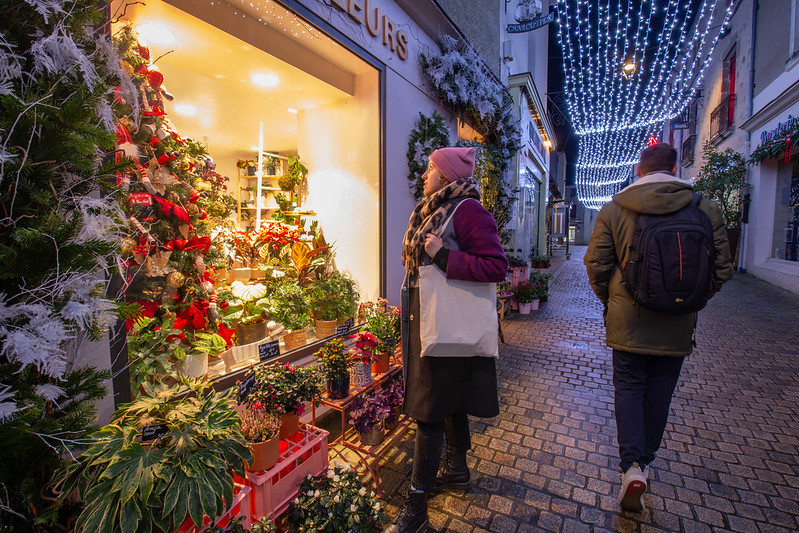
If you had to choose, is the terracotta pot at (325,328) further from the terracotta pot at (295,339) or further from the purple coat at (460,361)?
the purple coat at (460,361)

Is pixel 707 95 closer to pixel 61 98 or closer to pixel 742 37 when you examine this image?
pixel 742 37

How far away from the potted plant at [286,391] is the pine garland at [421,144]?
9.50ft

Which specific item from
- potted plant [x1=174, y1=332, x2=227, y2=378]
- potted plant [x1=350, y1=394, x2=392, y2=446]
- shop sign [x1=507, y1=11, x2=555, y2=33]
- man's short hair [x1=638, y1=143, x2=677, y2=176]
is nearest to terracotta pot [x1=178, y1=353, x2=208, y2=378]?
potted plant [x1=174, y1=332, x2=227, y2=378]

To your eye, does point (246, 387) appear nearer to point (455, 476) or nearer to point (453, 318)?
point (453, 318)

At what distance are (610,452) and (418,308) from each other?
196 cm

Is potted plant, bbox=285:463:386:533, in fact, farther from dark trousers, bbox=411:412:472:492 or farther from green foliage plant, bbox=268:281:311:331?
green foliage plant, bbox=268:281:311:331

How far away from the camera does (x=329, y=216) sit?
14.3 ft

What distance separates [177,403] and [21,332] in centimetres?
85

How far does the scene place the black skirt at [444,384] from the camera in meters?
2.00

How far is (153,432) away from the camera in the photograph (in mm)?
1539

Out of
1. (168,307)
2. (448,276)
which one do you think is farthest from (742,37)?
(168,307)

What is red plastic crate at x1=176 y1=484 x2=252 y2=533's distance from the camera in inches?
62.5

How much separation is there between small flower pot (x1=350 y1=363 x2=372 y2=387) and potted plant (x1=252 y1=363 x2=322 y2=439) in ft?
1.36

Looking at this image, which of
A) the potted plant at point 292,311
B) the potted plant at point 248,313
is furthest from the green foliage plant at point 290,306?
the potted plant at point 248,313
